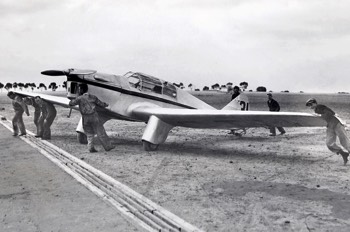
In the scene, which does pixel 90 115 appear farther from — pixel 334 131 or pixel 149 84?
pixel 334 131

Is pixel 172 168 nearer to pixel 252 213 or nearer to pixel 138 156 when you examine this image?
pixel 138 156

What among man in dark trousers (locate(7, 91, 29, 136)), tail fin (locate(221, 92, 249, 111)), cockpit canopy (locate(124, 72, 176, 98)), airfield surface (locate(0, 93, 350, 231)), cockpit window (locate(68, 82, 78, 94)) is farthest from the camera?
tail fin (locate(221, 92, 249, 111))

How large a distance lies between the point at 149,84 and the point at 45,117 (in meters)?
4.51

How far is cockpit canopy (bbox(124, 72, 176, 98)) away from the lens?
39.6 feet

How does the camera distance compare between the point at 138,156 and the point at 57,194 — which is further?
the point at 138,156

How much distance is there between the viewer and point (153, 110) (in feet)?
36.9

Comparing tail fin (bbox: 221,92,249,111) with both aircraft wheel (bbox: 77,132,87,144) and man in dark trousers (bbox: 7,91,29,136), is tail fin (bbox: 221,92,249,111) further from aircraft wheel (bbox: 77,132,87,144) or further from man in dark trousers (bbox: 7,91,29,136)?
man in dark trousers (bbox: 7,91,29,136)

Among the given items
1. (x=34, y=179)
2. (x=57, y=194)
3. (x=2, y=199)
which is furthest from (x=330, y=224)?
(x=34, y=179)

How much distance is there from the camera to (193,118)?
10.6 meters

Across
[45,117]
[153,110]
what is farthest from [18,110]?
[153,110]

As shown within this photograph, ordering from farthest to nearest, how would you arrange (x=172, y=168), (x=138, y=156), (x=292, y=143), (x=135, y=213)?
(x=292, y=143) → (x=138, y=156) → (x=172, y=168) → (x=135, y=213)

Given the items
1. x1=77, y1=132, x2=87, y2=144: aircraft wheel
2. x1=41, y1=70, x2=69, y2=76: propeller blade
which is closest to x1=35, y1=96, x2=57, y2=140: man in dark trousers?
x1=77, y1=132, x2=87, y2=144: aircraft wheel

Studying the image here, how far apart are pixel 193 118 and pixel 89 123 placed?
2882 millimetres

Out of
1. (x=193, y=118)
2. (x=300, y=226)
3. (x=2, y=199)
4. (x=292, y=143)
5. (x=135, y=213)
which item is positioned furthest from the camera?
(x=292, y=143)
